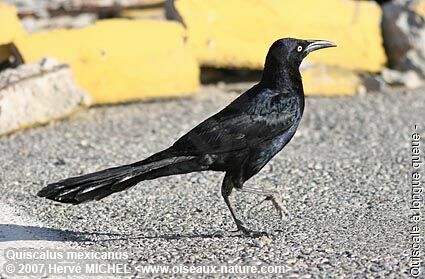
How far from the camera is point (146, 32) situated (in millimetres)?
8734

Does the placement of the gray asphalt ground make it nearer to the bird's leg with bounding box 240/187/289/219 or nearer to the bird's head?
the bird's leg with bounding box 240/187/289/219

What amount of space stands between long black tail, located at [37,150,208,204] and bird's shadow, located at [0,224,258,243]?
0.33m

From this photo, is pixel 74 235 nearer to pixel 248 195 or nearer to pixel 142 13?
pixel 248 195

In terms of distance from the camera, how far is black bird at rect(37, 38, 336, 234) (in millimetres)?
5102

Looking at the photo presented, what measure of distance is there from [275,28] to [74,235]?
4.30m

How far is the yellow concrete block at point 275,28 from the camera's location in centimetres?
895

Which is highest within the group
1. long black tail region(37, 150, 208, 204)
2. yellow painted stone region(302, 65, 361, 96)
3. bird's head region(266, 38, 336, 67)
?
bird's head region(266, 38, 336, 67)

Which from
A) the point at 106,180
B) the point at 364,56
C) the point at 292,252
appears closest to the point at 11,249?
the point at 106,180

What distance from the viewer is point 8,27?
321 inches

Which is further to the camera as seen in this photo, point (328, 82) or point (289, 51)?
point (328, 82)

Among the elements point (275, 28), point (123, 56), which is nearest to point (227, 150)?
point (123, 56)

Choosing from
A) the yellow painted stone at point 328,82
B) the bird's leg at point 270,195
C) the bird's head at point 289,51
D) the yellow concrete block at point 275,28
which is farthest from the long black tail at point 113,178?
the yellow painted stone at point 328,82

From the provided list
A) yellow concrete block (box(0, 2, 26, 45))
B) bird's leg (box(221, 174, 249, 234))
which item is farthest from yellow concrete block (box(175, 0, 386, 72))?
bird's leg (box(221, 174, 249, 234))

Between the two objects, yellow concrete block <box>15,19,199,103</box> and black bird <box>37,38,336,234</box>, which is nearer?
black bird <box>37,38,336,234</box>
